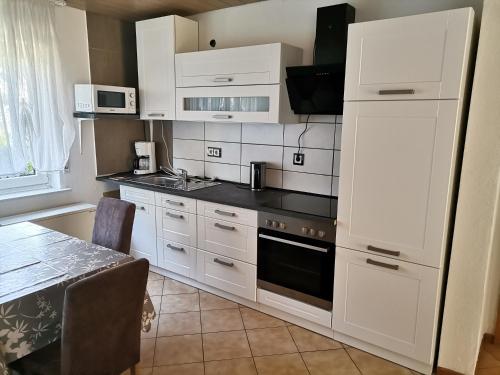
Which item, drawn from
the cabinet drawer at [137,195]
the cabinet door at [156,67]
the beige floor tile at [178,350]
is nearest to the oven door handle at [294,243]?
the beige floor tile at [178,350]

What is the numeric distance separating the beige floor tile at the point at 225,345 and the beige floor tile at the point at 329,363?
14.5 inches

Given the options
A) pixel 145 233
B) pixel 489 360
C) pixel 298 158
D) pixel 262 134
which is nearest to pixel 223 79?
pixel 262 134

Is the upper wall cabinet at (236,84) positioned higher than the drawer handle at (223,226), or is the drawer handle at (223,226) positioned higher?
the upper wall cabinet at (236,84)

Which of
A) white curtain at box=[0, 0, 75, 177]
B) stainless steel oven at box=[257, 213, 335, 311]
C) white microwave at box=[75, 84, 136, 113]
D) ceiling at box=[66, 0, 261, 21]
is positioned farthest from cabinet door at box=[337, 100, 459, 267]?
white curtain at box=[0, 0, 75, 177]

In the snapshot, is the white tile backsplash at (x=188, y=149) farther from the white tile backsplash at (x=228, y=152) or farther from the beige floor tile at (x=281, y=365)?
the beige floor tile at (x=281, y=365)

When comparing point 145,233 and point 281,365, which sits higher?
point 145,233

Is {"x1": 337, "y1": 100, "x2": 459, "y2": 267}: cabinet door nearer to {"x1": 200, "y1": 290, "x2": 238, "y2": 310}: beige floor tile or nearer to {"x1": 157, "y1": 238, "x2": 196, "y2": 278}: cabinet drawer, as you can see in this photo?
{"x1": 200, "y1": 290, "x2": 238, "y2": 310}: beige floor tile

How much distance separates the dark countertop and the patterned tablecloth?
958 mm

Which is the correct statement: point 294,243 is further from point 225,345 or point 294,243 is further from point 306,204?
point 225,345

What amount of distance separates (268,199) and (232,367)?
3.66 ft

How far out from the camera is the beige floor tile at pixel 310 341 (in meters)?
2.29

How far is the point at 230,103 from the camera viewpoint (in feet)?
9.07

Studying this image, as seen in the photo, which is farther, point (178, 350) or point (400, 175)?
point (178, 350)

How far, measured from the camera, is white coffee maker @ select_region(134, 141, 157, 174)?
3.54m
